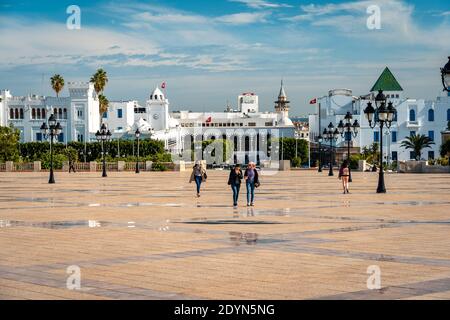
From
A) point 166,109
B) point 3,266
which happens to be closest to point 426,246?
point 3,266

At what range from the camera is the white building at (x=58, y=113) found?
114m

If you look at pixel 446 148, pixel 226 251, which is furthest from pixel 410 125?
pixel 226 251

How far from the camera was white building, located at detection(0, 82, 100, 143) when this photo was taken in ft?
373

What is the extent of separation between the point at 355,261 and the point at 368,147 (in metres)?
97.1

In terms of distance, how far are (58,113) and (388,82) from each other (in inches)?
1964

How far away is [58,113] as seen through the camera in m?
115

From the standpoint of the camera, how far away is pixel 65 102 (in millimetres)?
114688

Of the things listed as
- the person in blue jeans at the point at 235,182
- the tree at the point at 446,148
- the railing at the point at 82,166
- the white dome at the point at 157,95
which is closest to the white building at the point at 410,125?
the tree at the point at 446,148

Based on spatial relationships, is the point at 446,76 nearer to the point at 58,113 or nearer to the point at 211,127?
the point at 58,113

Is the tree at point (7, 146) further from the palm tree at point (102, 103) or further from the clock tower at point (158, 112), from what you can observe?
the clock tower at point (158, 112)

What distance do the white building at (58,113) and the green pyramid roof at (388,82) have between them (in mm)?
43628

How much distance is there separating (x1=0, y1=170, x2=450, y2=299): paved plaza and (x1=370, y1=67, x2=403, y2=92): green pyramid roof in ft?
316

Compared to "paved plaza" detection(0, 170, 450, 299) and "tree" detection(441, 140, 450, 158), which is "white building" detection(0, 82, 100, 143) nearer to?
"tree" detection(441, 140, 450, 158)
